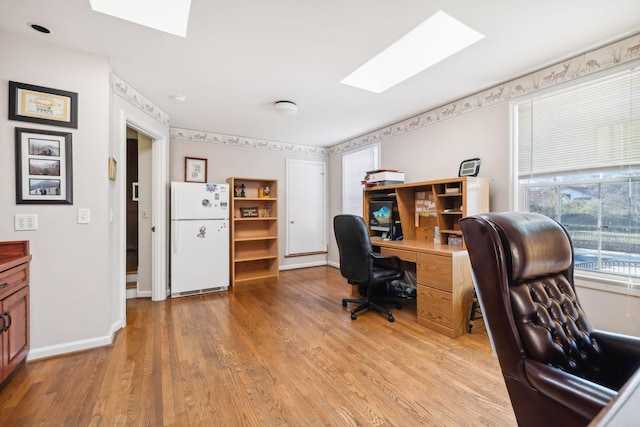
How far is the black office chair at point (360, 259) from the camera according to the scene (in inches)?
110

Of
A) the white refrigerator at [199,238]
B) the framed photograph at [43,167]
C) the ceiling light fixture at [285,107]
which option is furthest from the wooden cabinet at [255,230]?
the framed photograph at [43,167]

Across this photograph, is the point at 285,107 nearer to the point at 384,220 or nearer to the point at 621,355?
the point at 384,220

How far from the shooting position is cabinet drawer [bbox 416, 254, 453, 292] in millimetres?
2519

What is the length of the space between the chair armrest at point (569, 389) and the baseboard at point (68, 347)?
295 centimetres

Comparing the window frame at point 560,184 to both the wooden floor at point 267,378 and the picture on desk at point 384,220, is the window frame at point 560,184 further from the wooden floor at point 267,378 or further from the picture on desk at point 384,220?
the picture on desk at point 384,220

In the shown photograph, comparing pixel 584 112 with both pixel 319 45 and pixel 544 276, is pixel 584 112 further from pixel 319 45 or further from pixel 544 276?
pixel 319 45

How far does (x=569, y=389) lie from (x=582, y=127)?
2.36m

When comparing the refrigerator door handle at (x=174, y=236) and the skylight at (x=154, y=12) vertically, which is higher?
the skylight at (x=154, y=12)

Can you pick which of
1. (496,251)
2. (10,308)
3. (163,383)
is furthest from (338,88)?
(10,308)

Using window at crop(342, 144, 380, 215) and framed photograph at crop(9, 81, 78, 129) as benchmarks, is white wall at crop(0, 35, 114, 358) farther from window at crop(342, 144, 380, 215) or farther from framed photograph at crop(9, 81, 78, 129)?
window at crop(342, 144, 380, 215)

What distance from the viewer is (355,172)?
4.95 m

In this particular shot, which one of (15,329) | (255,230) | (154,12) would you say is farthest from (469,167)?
(15,329)

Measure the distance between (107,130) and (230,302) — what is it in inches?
88.7

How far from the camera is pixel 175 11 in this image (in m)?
1.92
